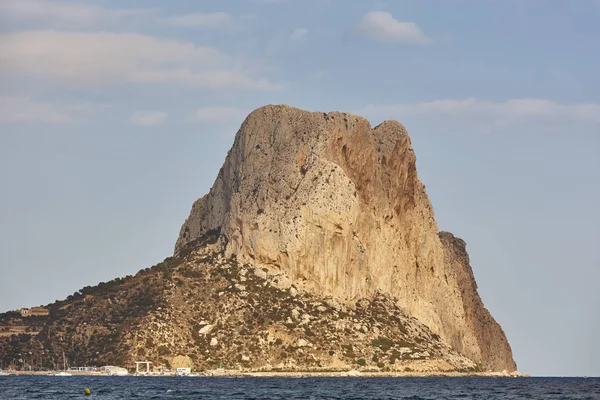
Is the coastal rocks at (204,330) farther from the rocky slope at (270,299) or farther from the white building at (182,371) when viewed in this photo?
the white building at (182,371)

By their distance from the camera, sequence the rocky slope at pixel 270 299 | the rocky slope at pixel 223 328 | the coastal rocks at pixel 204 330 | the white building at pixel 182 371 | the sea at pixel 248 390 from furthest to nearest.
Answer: the coastal rocks at pixel 204 330, the rocky slope at pixel 270 299, the rocky slope at pixel 223 328, the white building at pixel 182 371, the sea at pixel 248 390

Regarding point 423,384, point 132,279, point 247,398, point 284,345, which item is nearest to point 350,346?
point 284,345

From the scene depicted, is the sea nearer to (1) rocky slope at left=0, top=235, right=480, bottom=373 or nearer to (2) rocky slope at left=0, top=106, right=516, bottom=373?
(1) rocky slope at left=0, top=235, right=480, bottom=373

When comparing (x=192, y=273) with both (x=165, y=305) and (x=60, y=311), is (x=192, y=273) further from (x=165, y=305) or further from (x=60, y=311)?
(x=60, y=311)

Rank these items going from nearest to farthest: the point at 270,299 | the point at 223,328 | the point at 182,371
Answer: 1. the point at 182,371
2. the point at 223,328
3. the point at 270,299

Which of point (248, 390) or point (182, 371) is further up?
point (182, 371)

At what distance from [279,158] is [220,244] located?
1790 centimetres

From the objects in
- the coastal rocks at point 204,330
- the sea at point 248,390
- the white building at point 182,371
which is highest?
the coastal rocks at point 204,330

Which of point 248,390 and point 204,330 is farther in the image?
point 204,330

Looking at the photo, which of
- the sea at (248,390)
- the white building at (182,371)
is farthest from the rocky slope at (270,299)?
the sea at (248,390)

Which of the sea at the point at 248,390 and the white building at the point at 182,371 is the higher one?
the white building at the point at 182,371

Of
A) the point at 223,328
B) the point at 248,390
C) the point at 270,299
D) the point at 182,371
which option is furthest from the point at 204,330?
the point at 248,390

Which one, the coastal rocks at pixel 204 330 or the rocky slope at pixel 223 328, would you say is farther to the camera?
the coastal rocks at pixel 204 330

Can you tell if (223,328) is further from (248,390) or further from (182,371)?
(248,390)
